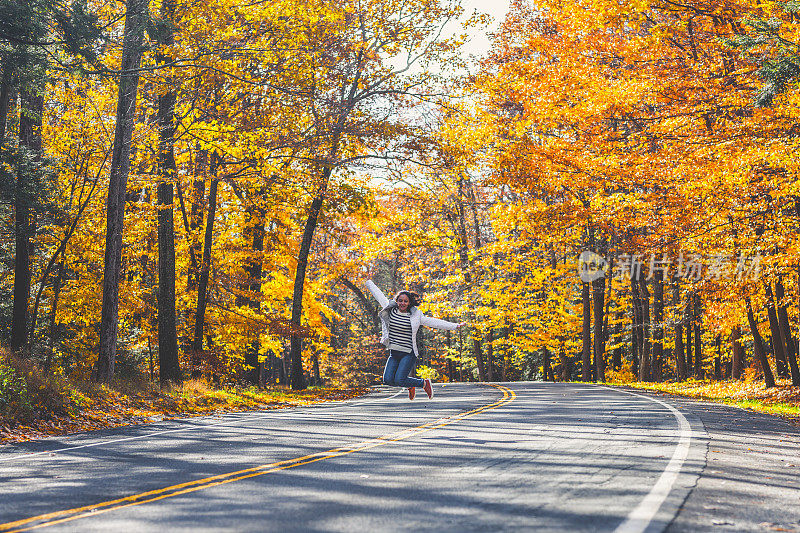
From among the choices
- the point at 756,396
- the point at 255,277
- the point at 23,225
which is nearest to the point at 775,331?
the point at 756,396

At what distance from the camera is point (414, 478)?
22.5 feet

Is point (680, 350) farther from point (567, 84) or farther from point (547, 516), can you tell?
point (547, 516)

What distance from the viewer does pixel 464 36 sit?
2472 cm

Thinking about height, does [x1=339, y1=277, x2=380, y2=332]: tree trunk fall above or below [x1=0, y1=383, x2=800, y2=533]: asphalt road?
above

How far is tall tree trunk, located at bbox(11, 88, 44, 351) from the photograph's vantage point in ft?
58.1

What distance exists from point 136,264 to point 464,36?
15.6 metres

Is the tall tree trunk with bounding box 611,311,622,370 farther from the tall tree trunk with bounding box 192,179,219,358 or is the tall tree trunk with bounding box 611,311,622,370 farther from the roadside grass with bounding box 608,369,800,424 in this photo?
the tall tree trunk with bounding box 192,179,219,358

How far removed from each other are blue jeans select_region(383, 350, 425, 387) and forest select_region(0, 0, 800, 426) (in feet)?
19.7

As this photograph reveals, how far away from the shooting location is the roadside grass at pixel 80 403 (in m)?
12.3

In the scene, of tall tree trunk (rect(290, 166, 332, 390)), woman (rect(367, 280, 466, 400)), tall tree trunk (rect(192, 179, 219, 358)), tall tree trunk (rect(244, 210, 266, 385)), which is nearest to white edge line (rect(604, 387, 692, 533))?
woman (rect(367, 280, 466, 400))

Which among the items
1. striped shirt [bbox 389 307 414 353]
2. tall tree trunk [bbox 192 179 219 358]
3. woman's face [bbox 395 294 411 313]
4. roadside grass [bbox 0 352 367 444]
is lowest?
roadside grass [bbox 0 352 367 444]

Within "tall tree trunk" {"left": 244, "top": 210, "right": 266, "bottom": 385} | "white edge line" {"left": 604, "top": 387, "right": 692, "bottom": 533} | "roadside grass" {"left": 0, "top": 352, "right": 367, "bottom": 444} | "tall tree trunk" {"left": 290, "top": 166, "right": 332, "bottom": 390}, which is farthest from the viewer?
"tall tree trunk" {"left": 244, "top": 210, "right": 266, "bottom": 385}

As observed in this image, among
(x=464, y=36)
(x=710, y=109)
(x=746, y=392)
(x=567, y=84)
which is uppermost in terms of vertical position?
(x=464, y=36)

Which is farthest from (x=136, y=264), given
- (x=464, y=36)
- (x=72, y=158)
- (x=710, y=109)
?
(x=710, y=109)
